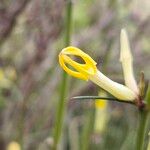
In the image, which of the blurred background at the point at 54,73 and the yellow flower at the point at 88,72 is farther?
the blurred background at the point at 54,73

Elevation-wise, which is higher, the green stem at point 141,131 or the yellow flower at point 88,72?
the yellow flower at point 88,72

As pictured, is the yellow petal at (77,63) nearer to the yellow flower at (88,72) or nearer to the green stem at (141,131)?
A: the yellow flower at (88,72)

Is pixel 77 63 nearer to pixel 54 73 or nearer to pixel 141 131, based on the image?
pixel 141 131

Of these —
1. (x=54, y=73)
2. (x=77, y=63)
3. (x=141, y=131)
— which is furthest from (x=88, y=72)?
(x=54, y=73)

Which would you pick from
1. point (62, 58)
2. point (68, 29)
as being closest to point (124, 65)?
point (62, 58)

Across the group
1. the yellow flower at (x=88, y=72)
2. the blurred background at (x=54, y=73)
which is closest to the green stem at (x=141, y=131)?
the yellow flower at (x=88, y=72)

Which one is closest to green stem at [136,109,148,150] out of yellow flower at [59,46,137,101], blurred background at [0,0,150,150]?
yellow flower at [59,46,137,101]
